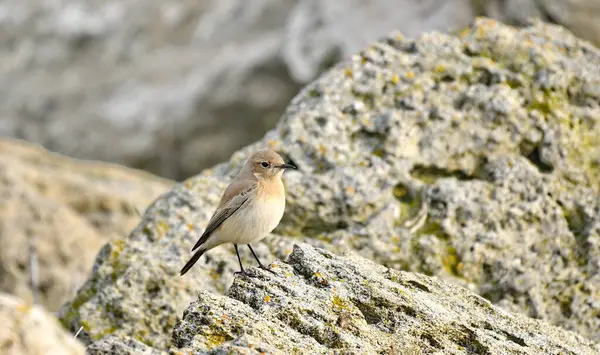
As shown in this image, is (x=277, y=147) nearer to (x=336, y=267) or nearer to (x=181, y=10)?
(x=336, y=267)

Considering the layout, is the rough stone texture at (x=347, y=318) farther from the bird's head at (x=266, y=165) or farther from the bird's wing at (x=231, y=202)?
the bird's head at (x=266, y=165)

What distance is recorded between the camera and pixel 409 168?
11617 millimetres

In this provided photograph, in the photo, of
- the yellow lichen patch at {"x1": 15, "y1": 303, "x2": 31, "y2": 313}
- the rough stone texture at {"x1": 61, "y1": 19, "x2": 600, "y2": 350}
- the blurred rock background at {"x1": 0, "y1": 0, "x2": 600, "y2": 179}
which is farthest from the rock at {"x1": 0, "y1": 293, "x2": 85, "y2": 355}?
the blurred rock background at {"x1": 0, "y1": 0, "x2": 600, "y2": 179}

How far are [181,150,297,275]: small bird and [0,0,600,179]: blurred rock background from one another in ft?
37.3

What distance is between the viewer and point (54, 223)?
50.3 feet

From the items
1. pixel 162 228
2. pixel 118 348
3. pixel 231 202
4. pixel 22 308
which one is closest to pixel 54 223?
pixel 162 228

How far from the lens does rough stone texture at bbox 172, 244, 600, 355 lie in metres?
6.95

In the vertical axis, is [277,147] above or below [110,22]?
above

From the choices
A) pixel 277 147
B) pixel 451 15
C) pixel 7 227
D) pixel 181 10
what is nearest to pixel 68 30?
pixel 181 10

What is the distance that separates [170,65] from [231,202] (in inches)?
907

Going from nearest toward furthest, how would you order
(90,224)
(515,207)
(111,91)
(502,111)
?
(515,207), (502,111), (90,224), (111,91)

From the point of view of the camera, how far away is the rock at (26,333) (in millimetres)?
5270

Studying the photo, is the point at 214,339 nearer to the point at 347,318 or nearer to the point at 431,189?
the point at 347,318

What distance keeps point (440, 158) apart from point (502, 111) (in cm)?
113
